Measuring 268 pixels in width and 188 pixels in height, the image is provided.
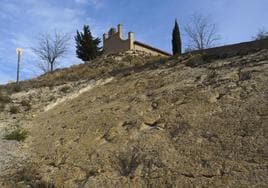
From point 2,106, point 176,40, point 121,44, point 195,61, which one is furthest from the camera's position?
point 121,44

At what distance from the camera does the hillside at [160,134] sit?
8.18m

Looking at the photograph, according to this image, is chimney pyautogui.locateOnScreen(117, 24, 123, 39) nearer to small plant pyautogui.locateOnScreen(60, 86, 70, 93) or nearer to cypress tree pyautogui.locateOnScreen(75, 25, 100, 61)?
cypress tree pyautogui.locateOnScreen(75, 25, 100, 61)

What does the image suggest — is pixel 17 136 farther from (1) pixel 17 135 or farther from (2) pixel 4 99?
(2) pixel 4 99

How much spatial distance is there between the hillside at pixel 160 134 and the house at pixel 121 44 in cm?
2058

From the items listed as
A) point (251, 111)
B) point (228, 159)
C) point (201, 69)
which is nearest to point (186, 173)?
point (228, 159)

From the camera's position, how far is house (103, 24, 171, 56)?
36.3m

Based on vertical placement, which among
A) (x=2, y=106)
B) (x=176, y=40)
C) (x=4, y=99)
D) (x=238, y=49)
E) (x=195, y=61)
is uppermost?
(x=176, y=40)

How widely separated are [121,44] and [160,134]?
28406mm

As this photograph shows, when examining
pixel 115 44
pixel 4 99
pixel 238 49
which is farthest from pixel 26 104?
pixel 115 44

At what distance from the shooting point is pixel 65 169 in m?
9.75

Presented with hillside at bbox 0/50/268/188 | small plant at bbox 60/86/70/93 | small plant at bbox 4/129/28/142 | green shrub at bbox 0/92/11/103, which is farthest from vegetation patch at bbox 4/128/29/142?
green shrub at bbox 0/92/11/103

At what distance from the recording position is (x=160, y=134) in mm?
9852

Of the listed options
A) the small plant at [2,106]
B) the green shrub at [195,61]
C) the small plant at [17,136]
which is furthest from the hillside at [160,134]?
the small plant at [2,106]

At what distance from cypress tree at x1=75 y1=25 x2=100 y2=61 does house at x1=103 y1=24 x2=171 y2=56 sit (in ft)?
2.82
